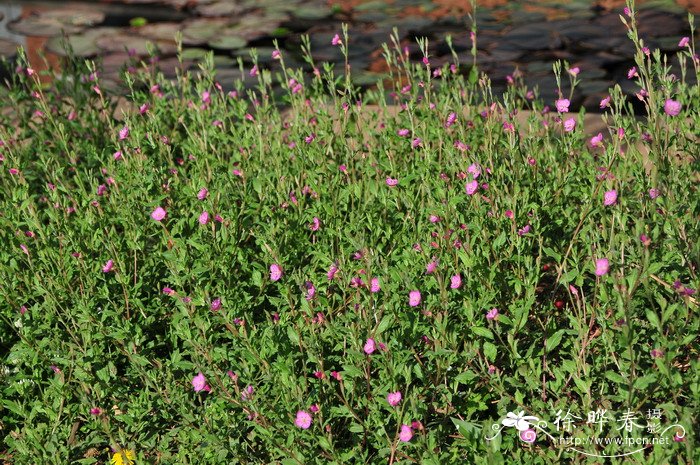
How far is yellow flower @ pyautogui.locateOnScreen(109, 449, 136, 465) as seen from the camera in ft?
9.73

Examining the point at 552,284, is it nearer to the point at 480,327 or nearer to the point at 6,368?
the point at 480,327

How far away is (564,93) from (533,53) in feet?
3.37

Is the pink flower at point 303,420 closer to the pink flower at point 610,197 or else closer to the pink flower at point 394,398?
the pink flower at point 394,398

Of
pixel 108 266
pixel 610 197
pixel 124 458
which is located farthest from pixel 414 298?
pixel 108 266

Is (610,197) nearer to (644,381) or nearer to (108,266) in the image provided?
(644,381)

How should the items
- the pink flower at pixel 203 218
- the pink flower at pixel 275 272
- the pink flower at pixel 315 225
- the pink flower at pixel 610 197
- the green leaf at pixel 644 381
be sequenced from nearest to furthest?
the green leaf at pixel 644 381 < the pink flower at pixel 610 197 < the pink flower at pixel 275 272 < the pink flower at pixel 203 218 < the pink flower at pixel 315 225

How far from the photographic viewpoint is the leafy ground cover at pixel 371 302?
106 inches

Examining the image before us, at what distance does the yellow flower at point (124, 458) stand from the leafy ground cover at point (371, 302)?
0.08 feet

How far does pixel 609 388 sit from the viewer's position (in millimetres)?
2936

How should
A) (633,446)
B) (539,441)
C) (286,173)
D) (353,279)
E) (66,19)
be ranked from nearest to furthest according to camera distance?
(633,446) → (539,441) → (353,279) → (286,173) → (66,19)

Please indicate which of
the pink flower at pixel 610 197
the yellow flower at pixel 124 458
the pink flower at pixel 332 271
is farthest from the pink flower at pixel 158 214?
the pink flower at pixel 610 197

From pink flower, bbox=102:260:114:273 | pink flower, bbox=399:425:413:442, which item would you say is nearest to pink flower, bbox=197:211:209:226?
pink flower, bbox=102:260:114:273

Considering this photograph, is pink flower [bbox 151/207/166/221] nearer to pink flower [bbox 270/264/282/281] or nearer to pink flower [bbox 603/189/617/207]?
pink flower [bbox 270/264/282/281]

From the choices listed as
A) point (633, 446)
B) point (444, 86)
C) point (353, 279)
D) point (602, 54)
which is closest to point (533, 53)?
point (602, 54)
